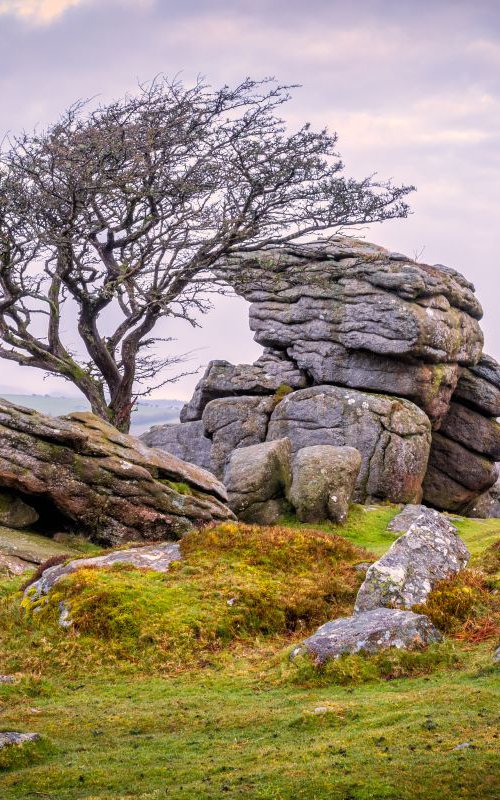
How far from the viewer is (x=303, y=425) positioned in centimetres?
4525

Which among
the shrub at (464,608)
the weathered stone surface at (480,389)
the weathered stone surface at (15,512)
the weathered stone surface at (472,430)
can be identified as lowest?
the weathered stone surface at (15,512)

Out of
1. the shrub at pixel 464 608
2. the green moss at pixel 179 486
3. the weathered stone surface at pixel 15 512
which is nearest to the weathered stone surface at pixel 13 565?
the weathered stone surface at pixel 15 512

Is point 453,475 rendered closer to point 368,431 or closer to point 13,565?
point 368,431

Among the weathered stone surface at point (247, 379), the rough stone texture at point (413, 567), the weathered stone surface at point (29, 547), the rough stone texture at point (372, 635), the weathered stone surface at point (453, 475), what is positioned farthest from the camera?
the weathered stone surface at point (453, 475)

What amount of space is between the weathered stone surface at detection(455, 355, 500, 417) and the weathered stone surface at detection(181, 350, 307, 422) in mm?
11079

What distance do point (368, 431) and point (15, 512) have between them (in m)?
22.5

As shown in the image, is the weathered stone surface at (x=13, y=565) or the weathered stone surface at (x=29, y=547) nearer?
the weathered stone surface at (x=13, y=565)

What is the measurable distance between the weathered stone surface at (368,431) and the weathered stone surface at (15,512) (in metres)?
19.7

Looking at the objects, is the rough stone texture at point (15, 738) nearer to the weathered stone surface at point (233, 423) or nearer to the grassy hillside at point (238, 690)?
the grassy hillside at point (238, 690)

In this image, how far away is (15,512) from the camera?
26.8m

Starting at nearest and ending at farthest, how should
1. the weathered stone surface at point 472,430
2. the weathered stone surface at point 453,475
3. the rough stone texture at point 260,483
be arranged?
the rough stone texture at point 260,483
the weathered stone surface at point 453,475
the weathered stone surface at point 472,430

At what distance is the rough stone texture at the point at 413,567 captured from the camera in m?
14.7

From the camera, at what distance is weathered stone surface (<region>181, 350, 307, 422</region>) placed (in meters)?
48.2

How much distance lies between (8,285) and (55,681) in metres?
23.6
